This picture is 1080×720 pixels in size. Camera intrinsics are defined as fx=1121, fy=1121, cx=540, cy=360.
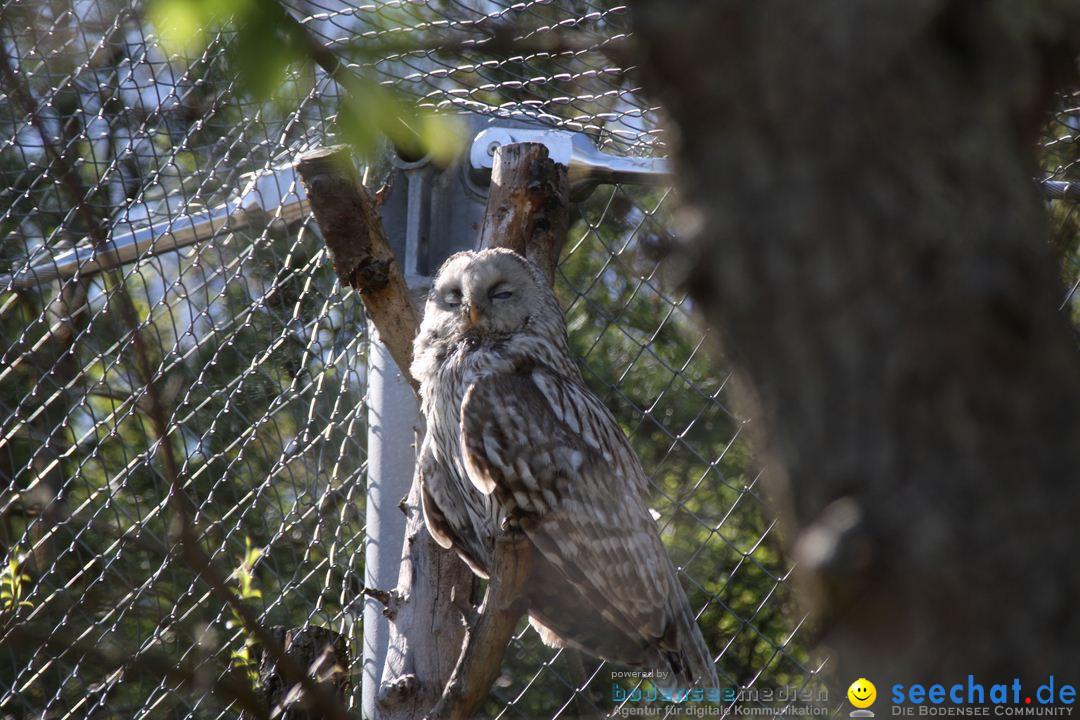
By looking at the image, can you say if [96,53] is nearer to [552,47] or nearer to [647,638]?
[647,638]

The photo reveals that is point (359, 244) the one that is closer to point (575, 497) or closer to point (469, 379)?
point (469, 379)

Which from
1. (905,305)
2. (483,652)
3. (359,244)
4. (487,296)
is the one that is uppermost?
(905,305)

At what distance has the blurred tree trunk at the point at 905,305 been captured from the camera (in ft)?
2.31

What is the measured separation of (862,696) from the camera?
78 centimetres

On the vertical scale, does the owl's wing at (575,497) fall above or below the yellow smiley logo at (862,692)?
below

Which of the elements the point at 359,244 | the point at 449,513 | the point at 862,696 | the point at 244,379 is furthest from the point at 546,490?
the point at 862,696

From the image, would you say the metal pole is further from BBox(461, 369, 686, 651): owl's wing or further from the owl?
BBox(461, 369, 686, 651): owl's wing

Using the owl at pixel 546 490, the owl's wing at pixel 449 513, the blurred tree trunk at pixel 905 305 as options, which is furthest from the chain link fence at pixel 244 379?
the blurred tree trunk at pixel 905 305

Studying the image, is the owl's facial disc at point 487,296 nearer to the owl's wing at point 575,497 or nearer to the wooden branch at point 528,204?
the wooden branch at point 528,204

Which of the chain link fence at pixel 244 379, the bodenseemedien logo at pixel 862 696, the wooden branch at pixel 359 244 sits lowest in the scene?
the chain link fence at pixel 244 379

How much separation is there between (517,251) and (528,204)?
0.16m

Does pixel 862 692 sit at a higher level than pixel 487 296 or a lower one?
higher

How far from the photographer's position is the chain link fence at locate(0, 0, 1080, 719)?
10.0ft

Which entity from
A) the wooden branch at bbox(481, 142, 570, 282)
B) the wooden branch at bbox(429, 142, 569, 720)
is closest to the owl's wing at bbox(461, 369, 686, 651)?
the wooden branch at bbox(429, 142, 569, 720)
